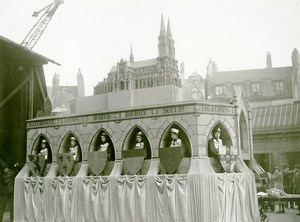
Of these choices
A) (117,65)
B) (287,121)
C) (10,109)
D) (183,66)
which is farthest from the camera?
(183,66)

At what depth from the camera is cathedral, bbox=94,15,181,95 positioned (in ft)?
286

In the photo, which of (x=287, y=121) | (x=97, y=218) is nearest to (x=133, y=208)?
(x=97, y=218)

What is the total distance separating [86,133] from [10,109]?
218 inches

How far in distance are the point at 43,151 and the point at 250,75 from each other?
50825mm

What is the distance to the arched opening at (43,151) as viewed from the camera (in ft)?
41.6

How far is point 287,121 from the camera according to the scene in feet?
73.5

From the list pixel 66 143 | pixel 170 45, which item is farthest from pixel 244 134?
pixel 170 45

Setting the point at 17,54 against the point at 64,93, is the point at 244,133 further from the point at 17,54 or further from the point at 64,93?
the point at 64,93

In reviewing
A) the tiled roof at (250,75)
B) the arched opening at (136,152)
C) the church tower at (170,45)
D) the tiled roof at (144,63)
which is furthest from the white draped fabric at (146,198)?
the tiled roof at (144,63)

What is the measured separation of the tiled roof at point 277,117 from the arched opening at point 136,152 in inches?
536

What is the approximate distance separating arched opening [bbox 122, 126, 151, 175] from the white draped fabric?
342mm

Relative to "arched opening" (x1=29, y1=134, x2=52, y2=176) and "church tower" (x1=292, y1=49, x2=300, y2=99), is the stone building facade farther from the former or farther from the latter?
"arched opening" (x1=29, y1=134, x2=52, y2=176)

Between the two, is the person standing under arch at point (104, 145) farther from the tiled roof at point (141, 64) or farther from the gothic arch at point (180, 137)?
the tiled roof at point (141, 64)

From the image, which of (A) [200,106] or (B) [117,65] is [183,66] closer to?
(B) [117,65]
